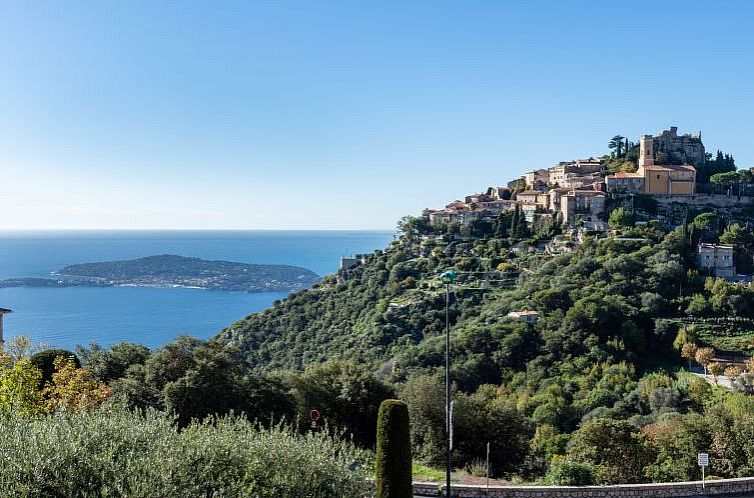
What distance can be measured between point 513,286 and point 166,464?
4538cm

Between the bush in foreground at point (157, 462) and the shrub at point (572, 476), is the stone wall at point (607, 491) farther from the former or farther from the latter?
the bush in foreground at point (157, 462)

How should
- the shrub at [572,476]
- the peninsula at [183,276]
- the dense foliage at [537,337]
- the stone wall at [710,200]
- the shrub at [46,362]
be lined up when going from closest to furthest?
the shrub at [572,476] < the dense foliage at [537,337] < the shrub at [46,362] < the stone wall at [710,200] < the peninsula at [183,276]

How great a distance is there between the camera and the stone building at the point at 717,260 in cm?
4541

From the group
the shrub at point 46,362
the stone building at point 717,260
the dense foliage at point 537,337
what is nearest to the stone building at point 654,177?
the dense foliage at point 537,337

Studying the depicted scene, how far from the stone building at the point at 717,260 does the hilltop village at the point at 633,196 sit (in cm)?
6

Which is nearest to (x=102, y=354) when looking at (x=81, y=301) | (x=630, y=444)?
(x=630, y=444)

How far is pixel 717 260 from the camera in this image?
45.9m

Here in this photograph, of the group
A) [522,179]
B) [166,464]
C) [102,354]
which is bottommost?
[102,354]

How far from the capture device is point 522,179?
80500 mm

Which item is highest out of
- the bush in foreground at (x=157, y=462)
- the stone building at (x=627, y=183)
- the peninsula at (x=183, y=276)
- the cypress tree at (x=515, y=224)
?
the stone building at (x=627, y=183)

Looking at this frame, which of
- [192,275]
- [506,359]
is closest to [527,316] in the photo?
[506,359]

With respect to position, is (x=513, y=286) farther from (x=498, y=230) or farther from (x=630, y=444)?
(x=630, y=444)

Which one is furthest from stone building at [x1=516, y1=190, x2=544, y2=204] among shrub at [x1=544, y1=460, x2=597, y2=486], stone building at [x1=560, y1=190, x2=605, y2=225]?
shrub at [x1=544, y1=460, x2=597, y2=486]

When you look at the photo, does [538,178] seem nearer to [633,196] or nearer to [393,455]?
[633,196]
